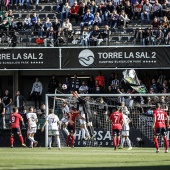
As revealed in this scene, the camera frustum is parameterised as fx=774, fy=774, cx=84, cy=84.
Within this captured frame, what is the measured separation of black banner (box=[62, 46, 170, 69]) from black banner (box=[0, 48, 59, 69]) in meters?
0.58

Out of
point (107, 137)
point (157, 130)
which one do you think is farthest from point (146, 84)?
point (157, 130)

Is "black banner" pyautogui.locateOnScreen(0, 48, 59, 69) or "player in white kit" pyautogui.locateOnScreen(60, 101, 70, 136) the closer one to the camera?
"player in white kit" pyautogui.locateOnScreen(60, 101, 70, 136)

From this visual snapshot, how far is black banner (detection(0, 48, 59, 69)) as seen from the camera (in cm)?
3997

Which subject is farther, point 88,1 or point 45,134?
point 88,1

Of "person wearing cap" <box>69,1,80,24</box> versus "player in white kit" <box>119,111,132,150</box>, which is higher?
"person wearing cap" <box>69,1,80,24</box>

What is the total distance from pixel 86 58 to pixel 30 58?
2943 millimetres

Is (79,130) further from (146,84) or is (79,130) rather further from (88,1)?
(88,1)

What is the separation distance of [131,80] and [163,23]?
Answer: 361cm

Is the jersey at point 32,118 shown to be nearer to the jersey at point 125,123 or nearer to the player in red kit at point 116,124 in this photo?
the jersey at point 125,123

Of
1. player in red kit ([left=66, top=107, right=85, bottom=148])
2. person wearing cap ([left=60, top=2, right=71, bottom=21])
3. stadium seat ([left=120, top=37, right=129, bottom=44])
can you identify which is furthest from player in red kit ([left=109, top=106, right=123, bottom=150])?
person wearing cap ([left=60, top=2, right=71, bottom=21])

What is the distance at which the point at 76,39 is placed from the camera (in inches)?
1575

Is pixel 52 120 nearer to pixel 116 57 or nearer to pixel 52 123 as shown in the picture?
pixel 52 123

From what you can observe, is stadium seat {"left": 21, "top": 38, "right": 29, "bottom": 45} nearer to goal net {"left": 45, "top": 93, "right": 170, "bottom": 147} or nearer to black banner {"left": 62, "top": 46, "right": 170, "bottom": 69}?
black banner {"left": 62, "top": 46, "right": 170, "bottom": 69}

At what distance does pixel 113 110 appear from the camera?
35.6 metres
